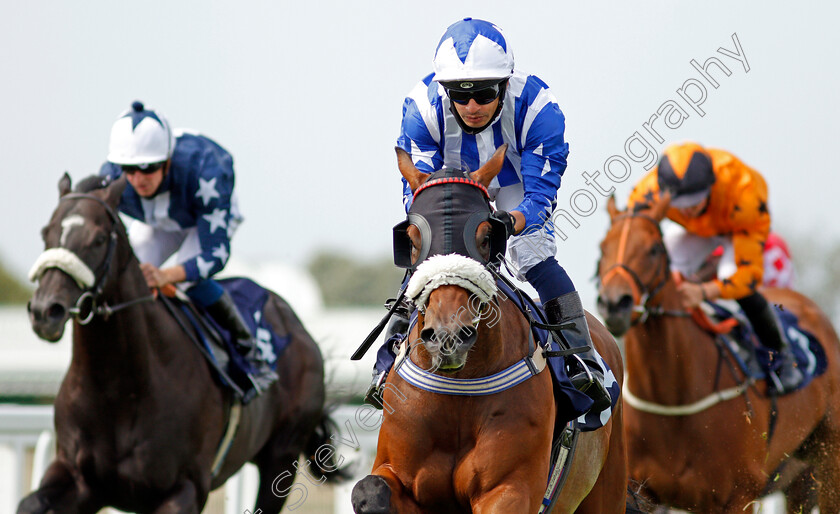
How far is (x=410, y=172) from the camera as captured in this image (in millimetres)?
3660

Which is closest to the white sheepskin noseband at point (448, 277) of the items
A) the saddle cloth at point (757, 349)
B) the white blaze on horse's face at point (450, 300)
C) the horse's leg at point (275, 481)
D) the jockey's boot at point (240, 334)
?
the white blaze on horse's face at point (450, 300)

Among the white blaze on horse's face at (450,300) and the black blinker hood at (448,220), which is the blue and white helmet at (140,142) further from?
the white blaze on horse's face at (450,300)

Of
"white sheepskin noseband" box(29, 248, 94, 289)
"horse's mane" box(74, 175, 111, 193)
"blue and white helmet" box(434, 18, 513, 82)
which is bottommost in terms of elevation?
"white sheepskin noseband" box(29, 248, 94, 289)

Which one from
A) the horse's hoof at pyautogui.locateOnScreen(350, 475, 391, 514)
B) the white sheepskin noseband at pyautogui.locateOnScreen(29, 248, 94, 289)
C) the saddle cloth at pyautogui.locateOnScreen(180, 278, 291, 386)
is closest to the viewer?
the horse's hoof at pyautogui.locateOnScreen(350, 475, 391, 514)

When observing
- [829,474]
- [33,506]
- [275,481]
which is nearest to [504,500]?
[33,506]

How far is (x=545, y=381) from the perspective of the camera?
3.81 meters

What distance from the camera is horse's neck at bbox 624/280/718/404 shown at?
6.54 m

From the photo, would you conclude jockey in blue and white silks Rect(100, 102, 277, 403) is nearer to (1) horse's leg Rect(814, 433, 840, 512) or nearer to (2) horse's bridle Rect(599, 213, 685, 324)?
(2) horse's bridle Rect(599, 213, 685, 324)

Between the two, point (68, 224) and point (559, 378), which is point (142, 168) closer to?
point (68, 224)

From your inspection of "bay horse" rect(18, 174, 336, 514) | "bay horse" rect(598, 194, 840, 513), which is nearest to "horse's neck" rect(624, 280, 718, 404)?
"bay horse" rect(598, 194, 840, 513)

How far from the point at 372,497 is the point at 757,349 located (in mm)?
4401

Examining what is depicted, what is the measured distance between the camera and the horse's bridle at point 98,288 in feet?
17.4

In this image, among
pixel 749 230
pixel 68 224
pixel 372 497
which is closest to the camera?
pixel 372 497

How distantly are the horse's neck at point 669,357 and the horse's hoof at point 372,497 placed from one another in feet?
11.5
